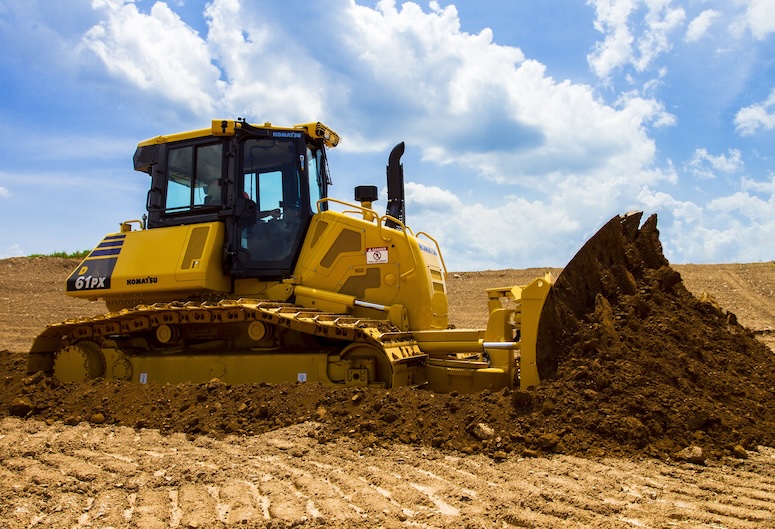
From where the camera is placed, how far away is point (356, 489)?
4438 millimetres

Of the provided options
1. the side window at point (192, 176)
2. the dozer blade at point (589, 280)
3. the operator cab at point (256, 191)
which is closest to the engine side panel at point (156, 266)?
the operator cab at point (256, 191)

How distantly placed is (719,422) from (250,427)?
3907mm

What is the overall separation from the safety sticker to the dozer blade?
2.26 m

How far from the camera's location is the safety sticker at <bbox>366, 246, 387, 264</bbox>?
26.2 ft

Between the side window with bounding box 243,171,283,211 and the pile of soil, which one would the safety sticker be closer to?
the side window with bounding box 243,171,283,211

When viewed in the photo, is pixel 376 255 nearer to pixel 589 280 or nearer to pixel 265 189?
pixel 265 189

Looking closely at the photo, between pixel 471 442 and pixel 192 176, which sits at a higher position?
pixel 192 176

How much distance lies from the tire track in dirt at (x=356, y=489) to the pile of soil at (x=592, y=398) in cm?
29

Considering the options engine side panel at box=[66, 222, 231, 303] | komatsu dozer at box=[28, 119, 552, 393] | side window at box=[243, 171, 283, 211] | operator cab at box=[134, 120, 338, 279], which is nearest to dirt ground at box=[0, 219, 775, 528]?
komatsu dozer at box=[28, 119, 552, 393]

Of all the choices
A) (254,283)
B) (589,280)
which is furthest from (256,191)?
(589,280)

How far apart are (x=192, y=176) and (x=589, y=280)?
5.04 metres

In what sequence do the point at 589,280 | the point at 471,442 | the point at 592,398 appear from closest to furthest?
1. the point at 471,442
2. the point at 592,398
3. the point at 589,280

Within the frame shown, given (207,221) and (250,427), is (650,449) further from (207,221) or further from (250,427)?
(207,221)

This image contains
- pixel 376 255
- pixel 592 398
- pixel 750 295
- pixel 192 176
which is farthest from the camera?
pixel 750 295
